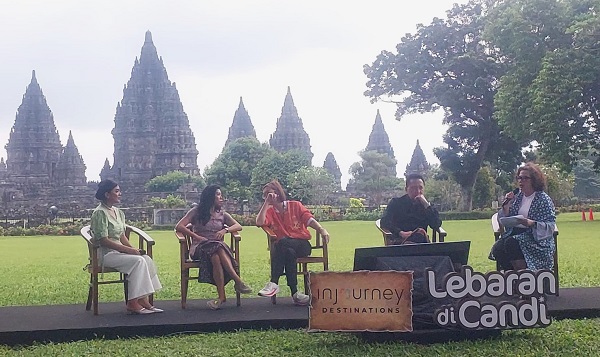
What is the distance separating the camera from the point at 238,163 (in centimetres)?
5547

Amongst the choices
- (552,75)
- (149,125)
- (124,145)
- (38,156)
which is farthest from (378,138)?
(552,75)

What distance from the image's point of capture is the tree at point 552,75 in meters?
23.8

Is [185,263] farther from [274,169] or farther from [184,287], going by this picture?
[274,169]

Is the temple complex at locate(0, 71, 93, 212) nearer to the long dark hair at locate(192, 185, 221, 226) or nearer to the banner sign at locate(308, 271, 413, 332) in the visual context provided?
the long dark hair at locate(192, 185, 221, 226)

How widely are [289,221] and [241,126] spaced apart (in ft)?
204

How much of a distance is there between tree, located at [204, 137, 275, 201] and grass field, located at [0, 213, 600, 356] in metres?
38.0

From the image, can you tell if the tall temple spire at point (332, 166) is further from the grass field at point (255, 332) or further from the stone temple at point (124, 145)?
the grass field at point (255, 332)

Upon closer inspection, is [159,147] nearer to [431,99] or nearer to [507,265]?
[431,99]

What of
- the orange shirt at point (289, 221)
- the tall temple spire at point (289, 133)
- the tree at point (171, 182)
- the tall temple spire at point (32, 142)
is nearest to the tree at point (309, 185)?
the tree at point (171, 182)

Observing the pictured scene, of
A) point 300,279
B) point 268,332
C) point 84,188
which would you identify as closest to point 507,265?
point 268,332

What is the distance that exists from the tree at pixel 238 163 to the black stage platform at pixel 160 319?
4576 cm

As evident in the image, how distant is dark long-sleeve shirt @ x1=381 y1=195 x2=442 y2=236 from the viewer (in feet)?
23.1

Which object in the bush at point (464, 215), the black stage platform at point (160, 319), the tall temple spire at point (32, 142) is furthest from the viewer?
the tall temple spire at point (32, 142)

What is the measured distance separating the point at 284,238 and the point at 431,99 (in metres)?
28.8
